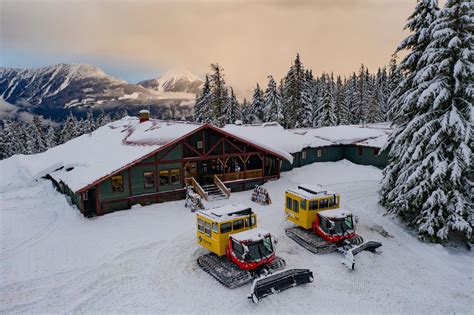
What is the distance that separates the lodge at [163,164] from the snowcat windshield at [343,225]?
34.5 ft

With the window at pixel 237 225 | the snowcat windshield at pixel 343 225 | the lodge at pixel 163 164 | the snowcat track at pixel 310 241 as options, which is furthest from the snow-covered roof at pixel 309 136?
the window at pixel 237 225

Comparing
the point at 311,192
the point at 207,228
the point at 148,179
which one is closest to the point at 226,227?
the point at 207,228

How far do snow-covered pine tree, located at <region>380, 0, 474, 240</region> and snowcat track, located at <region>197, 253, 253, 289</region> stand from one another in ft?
34.0

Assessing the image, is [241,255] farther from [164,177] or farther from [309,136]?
[309,136]

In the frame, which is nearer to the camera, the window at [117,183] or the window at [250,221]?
the window at [250,221]

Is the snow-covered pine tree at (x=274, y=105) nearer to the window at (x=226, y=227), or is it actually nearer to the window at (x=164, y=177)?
the window at (x=164, y=177)

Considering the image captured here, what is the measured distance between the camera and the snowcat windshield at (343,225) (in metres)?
16.6

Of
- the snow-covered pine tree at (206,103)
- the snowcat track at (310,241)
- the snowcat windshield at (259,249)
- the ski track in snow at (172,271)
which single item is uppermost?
the snow-covered pine tree at (206,103)

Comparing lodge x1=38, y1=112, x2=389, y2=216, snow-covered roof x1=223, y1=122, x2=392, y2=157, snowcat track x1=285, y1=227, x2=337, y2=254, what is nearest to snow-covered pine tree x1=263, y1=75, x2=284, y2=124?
snow-covered roof x1=223, y1=122, x2=392, y2=157

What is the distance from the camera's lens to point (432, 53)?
16.7 meters

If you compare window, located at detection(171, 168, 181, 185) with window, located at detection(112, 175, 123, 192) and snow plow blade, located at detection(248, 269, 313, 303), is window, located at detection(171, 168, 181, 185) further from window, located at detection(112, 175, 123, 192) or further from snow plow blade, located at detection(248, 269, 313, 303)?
snow plow blade, located at detection(248, 269, 313, 303)

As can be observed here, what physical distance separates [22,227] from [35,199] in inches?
244

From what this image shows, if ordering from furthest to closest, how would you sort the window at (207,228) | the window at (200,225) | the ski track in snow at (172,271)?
the window at (200,225) < the window at (207,228) < the ski track in snow at (172,271)

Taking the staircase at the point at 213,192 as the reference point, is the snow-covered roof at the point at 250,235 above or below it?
above
